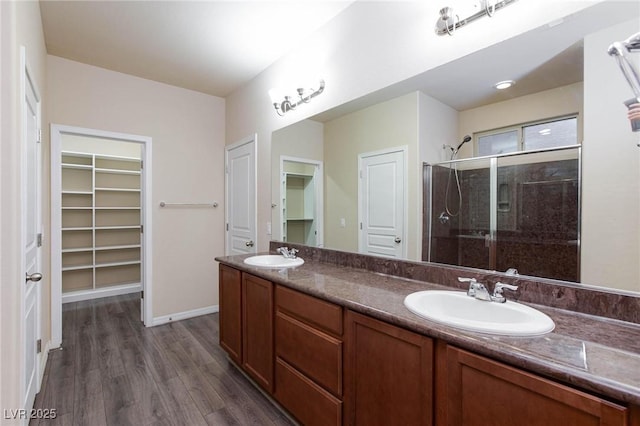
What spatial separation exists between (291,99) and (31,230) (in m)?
2.08

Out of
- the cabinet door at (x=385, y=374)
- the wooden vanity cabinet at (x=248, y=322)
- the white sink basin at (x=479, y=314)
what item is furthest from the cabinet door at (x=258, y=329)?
the white sink basin at (x=479, y=314)

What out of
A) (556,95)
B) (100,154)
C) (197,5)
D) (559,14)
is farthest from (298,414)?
(100,154)

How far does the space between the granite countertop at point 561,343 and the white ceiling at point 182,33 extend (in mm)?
1994

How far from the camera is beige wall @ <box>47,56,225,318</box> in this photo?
9.52 ft

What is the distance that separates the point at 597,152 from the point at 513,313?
0.67 metres

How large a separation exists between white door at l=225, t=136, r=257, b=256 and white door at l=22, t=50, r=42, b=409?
1685 millimetres

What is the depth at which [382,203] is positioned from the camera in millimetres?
1857

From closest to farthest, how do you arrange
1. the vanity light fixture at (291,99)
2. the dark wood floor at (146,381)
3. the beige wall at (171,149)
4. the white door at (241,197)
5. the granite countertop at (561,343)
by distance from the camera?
the granite countertop at (561,343)
the dark wood floor at (146,381)
the vanity light fixture at (291,99)
the beige wall at (171,149)
the white door at (241,197)

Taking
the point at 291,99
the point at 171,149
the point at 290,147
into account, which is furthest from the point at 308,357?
the point at 171,149

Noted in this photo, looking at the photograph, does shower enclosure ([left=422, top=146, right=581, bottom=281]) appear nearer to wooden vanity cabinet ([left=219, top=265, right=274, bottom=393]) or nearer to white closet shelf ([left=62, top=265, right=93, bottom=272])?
wooden vanity cabinet ([left=219, top=265, right=274, bottom=393])

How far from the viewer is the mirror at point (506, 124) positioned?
1048 mm

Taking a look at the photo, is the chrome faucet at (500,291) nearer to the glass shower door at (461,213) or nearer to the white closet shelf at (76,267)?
the glass shower door at (461,213)

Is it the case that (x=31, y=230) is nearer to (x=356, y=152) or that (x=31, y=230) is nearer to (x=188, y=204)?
(x=188, y=204)

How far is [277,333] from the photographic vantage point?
1781mm
